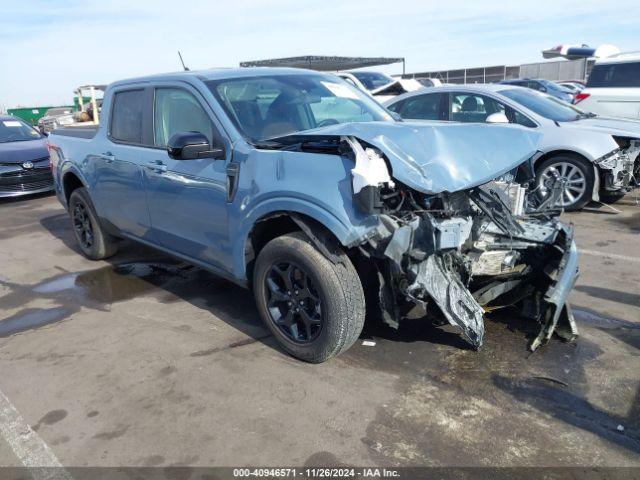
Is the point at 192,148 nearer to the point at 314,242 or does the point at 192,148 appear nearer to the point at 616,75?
the point at 314,242

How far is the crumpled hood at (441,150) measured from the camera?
3045 mm

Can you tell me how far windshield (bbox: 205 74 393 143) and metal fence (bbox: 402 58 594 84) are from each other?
25.9 m

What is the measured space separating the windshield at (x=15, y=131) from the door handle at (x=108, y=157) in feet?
24.0

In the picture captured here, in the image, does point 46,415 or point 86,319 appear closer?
point 46,415

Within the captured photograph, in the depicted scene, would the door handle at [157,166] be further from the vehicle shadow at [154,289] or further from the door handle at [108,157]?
the vehicle shadow at [154,289]

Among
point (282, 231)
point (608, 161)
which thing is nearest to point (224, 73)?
point (282, 231)

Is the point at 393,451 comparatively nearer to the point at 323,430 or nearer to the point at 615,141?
the point at 323,430

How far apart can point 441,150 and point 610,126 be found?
17.7ft

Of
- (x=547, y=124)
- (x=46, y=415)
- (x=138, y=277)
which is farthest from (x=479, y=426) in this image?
(x=547, y=124)

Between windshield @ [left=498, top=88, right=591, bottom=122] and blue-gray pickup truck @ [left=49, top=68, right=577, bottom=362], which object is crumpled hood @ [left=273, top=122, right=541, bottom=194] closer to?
blue-gray pickup truck @ [left=49, top=68, right=577, bottom=362]

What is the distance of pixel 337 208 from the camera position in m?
3.08

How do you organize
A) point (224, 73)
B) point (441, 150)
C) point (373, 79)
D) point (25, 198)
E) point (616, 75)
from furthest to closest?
1. point (373, 79)
2. point (25, 198)
3. point (616, 75)
4. point (224, 73)
5. point (441, 150)

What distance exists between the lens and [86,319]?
4539mm

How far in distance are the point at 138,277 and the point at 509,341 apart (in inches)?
146
